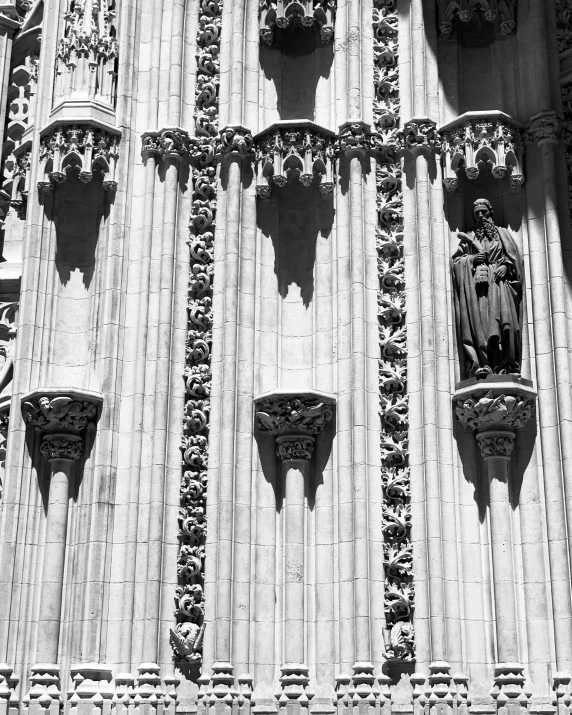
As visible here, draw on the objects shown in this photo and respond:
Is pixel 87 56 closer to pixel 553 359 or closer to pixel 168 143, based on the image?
pixel 168 143

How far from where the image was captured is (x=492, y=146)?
16781mm

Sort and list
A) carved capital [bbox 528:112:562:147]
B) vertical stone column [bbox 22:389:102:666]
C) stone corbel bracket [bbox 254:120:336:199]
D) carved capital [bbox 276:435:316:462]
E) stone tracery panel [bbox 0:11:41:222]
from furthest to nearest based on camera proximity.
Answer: stone tracery panel [bbox 0:11:41:222] → stone corbel bracket [bbox 254:120:336:199] → carved capital [bbox 528:112:562:147] → carved capital [bbox 276:435:316:462] → vertical stone column [bbox 22:389:102:666]

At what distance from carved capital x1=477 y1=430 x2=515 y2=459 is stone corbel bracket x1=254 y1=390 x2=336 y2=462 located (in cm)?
198

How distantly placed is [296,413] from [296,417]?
0.05 m

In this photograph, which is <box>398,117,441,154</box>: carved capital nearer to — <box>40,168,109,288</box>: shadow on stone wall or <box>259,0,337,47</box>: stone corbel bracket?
<box>259,0,337,47</box>: stone corbel bracket

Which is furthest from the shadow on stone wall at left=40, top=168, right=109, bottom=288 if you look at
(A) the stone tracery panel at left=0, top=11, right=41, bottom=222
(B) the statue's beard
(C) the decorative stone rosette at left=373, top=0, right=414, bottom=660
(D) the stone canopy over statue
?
(B) the statue's beard

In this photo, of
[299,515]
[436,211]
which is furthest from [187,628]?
[436,211]

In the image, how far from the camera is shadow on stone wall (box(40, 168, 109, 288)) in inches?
685

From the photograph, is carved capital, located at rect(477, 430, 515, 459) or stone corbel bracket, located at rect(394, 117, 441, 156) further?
stone corbel bracket, located at rect(394, 117, 441, 156)

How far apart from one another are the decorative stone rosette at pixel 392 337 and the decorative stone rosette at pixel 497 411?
832 millimetres

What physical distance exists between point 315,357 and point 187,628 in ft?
12.6

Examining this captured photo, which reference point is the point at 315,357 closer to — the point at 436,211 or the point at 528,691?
the point at 436,211

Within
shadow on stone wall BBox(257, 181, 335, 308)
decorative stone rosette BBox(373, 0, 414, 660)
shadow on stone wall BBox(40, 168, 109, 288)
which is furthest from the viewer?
shadow on stone wall BBox(40, 168, 109, 288)

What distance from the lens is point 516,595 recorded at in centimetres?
1539
